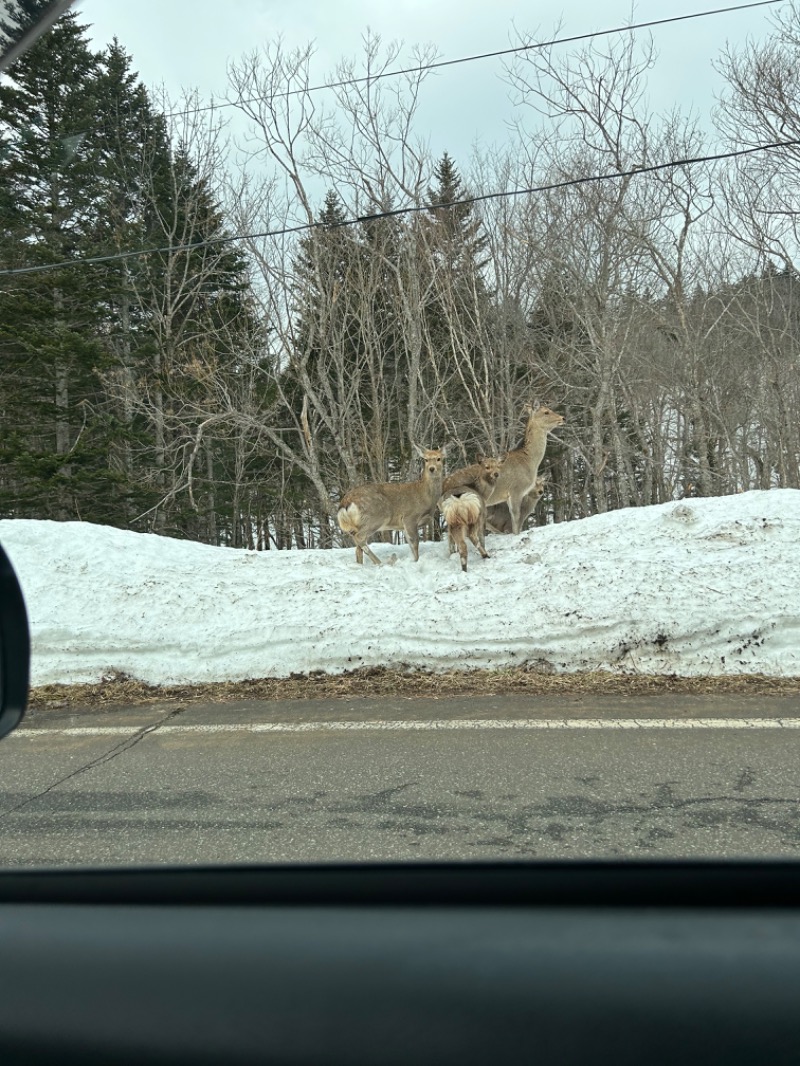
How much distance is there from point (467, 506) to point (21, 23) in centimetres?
922

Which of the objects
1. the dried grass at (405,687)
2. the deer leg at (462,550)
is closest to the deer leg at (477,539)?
the deer leg at (462,550)

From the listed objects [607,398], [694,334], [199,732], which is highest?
[694,334]

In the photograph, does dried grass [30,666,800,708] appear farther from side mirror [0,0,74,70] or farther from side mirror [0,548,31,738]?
side mirror [0,0,74,70]

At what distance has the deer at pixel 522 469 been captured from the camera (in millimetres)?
12484

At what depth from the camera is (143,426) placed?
87.3ft

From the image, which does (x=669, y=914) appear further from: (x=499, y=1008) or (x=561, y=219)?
(x=561, y=219)

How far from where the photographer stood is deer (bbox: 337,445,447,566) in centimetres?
1157

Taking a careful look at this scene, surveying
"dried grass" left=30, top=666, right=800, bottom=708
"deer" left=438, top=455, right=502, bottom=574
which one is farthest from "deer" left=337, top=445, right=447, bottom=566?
"dried grass" left=30, top=666, right=800, bottom=708

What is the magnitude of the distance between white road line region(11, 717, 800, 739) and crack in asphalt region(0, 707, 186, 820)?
0.23ft

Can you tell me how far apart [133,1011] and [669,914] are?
28.7 inches

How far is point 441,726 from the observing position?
5.82 meters

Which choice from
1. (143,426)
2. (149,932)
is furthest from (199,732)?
(143,426)

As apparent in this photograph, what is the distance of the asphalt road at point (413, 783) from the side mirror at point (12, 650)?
1912 millimetres

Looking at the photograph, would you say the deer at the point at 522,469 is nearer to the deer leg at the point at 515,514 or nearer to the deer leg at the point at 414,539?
the deer leg at the point at 515,514
